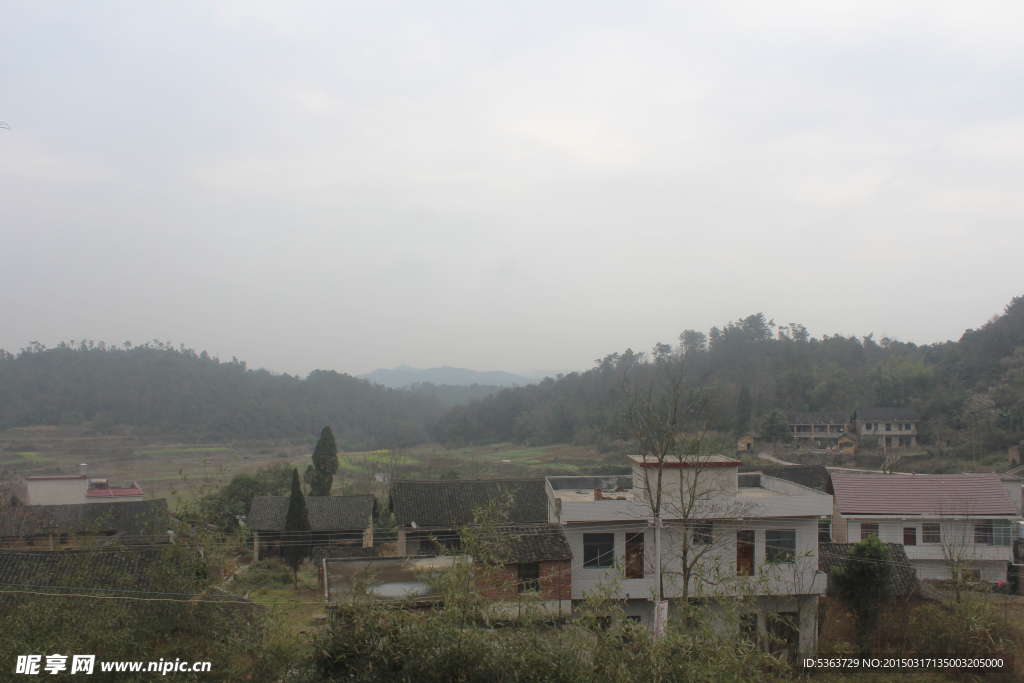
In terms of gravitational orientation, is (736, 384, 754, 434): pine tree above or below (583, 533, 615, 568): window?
above

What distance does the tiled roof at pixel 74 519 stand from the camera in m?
18.9

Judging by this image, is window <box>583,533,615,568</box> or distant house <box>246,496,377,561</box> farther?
distant house <box>246,496,377,561</box>

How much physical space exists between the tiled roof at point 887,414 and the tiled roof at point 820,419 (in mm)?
1093

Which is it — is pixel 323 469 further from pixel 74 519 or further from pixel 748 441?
pixel 748 441

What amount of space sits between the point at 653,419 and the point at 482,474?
25.0m

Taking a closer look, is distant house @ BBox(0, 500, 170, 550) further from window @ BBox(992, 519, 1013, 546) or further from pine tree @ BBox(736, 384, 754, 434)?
pine tree @ BBox(736, 384, 754, 434)

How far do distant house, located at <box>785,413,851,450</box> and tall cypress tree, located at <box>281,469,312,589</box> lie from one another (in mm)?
36841

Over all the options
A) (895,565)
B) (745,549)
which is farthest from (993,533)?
(745,549)

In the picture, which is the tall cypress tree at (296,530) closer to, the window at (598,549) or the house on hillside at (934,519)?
the window at (598,549)

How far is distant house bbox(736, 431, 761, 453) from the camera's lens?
43125 mm

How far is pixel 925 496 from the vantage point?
55.7ft

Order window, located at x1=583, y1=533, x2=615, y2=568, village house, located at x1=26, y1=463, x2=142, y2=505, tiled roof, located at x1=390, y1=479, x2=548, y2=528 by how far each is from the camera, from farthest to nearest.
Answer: village house, located at x1=26, y1=463, x2=142, y2=505 < tiled roof, located at x1=390, y1=479, x2=548, y2=528 < window, located at x1=583, y1=533, x2=615, y2=568

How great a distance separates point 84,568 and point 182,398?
57.7 metres

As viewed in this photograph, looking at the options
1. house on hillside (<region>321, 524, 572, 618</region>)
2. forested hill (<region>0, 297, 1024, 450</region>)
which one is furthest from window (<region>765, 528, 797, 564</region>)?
forested hill (<region>0, 297, 1024, 450</region>)
